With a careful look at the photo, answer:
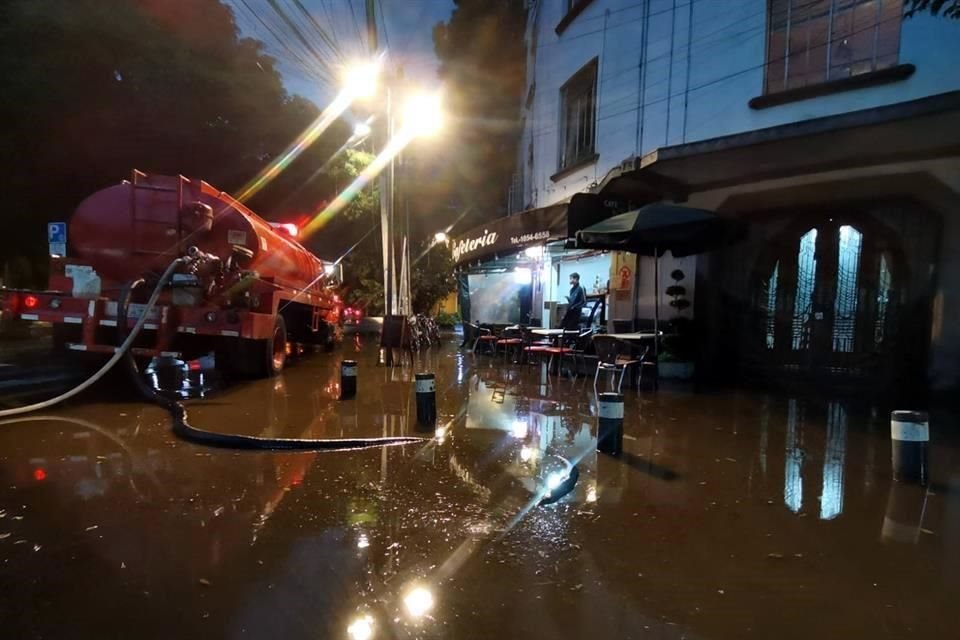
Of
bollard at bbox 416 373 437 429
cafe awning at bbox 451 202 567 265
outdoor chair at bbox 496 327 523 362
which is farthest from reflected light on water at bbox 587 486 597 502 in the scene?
outdoor chair at bbox 496 327 523 362

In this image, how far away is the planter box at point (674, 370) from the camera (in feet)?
32.7

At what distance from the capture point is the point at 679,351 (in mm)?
9906

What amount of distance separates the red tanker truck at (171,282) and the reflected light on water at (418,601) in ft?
19.7

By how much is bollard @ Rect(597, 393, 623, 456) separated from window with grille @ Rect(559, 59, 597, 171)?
814cm

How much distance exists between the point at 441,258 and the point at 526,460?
1995 cm

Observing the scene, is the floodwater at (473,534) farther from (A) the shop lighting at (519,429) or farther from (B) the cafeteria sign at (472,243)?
(B) the cafeteria sign at (472,243)

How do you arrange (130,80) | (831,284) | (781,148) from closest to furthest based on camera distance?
(781,148) < (831,284) < (130,80)

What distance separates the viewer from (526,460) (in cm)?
516

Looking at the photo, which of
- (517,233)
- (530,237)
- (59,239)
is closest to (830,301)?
(530,237)

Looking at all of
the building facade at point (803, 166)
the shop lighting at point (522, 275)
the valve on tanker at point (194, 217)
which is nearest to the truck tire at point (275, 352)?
the valve on tanker at point (194, 217)

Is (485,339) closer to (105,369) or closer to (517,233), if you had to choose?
(517,233)

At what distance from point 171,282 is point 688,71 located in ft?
27.7

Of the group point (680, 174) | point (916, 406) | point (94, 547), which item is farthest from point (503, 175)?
point (94, 547)

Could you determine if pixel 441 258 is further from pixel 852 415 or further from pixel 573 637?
pixel 573 637
